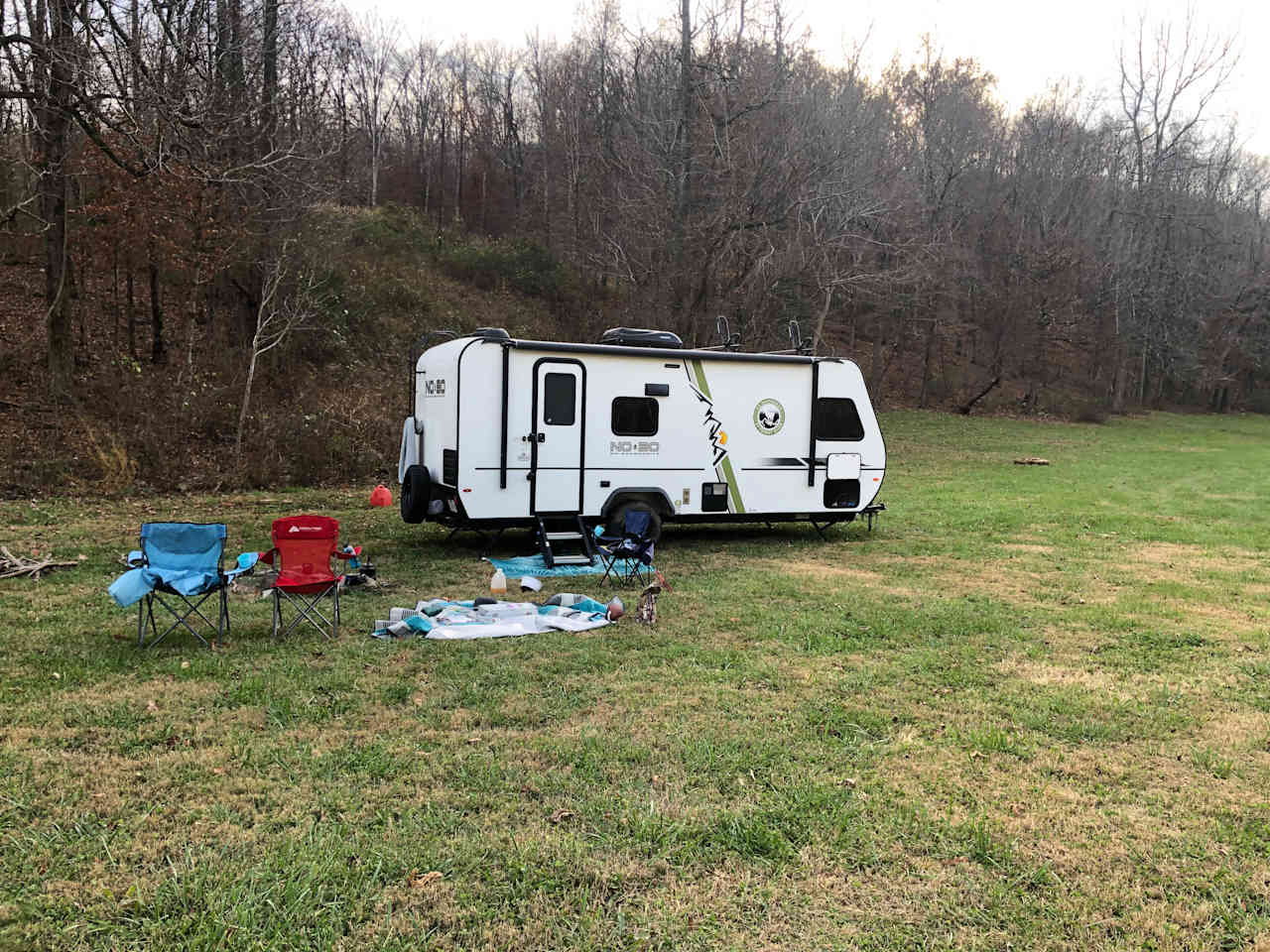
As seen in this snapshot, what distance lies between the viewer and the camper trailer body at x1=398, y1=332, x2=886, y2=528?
368 inches

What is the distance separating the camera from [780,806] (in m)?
4.02

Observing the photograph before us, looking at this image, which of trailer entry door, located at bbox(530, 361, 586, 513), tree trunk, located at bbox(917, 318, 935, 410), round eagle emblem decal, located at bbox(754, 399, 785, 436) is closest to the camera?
trailer entry door, located at bbox(530, 361, 586, 513)

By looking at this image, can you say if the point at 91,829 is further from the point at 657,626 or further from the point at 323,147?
the point at 323,147

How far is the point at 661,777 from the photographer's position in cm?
429

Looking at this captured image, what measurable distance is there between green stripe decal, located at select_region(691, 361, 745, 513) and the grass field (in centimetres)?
228

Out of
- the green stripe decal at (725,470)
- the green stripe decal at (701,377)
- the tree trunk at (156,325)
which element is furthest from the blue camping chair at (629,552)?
the tree trunk at (156,325)

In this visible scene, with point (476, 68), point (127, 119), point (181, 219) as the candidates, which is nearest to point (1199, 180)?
point (476, 68)

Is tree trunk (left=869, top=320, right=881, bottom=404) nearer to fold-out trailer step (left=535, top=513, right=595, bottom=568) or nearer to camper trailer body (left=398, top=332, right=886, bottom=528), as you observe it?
camper trailer body (left=398, top=332, right=886, bottom=528)

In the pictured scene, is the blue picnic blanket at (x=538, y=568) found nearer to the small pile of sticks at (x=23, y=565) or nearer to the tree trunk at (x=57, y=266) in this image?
the small pile of sticks at (x=23, y=565)

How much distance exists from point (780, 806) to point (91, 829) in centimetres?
283

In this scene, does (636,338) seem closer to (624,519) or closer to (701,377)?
(701,377)

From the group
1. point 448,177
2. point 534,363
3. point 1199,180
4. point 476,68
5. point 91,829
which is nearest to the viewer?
point 91,829

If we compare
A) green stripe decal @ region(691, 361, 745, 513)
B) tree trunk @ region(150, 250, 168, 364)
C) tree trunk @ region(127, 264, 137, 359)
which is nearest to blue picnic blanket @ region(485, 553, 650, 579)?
green stripe decal @ region(691, 361, 745, 513)

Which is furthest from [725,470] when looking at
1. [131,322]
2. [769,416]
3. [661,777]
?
[131,322]
